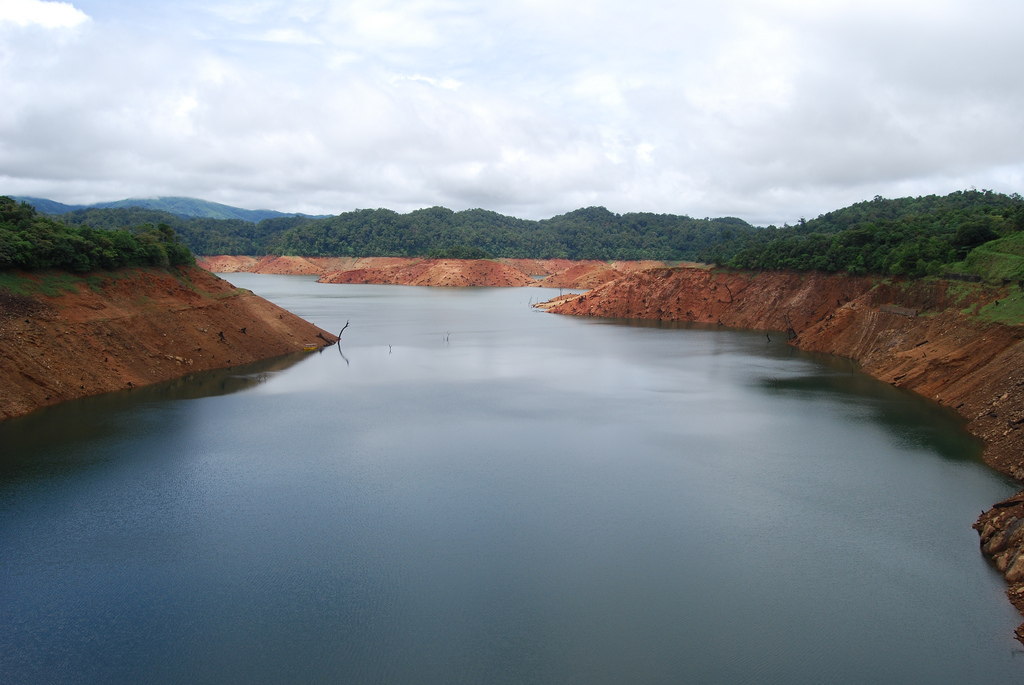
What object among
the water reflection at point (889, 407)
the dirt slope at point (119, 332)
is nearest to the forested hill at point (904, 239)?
the water reflection at point (889, 407)

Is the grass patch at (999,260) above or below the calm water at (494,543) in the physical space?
above

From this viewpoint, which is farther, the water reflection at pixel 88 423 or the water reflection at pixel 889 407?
the water reflection at pixel 889 407

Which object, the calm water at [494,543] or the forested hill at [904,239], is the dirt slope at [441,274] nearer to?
the forested hill at [904,239]

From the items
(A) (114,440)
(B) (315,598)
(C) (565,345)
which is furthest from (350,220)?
(B) (315,598)

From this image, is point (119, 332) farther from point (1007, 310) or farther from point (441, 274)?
point (441, 274)

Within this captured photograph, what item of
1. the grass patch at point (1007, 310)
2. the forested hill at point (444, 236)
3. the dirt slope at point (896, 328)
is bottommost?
the dirt slope at point (896, 328)

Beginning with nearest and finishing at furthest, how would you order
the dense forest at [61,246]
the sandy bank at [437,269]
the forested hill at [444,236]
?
the dense forest at [61,246], the sandy bank at [437,269], the forested hill at [444,236]

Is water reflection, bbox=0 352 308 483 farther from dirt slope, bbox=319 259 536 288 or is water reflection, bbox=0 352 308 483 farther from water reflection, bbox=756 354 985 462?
dirt slope, bbox=319 259 536 288
